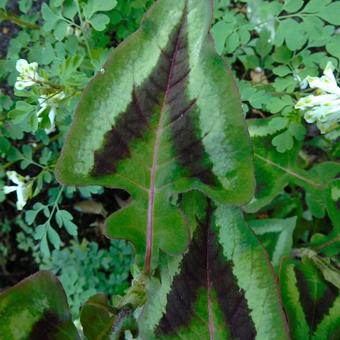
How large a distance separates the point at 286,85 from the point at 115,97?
20.3 inches

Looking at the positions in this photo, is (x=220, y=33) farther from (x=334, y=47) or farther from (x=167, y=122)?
(x=167, y=122)

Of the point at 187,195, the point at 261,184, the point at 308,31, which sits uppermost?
the point at 308,31

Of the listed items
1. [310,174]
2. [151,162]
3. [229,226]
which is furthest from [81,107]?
[310,174]

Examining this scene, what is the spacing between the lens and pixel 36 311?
114cm

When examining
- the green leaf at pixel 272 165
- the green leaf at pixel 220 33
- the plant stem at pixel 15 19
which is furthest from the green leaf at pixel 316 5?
the plant stem at pixel 15 19

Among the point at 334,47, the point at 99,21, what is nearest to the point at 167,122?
the point at 99,21

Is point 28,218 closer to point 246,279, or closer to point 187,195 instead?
point 187,195

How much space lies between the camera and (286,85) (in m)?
1.46

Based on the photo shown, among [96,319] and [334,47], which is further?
[334,47]

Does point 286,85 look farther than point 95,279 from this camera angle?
No

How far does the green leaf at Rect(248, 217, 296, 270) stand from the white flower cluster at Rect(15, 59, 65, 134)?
25.2 inches

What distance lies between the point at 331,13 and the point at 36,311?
3.04 ft

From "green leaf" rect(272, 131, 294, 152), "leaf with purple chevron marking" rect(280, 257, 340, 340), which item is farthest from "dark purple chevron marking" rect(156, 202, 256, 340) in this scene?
"green leaf" rect(272, 131, 294, 152)

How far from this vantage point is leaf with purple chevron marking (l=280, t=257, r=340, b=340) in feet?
4.43
